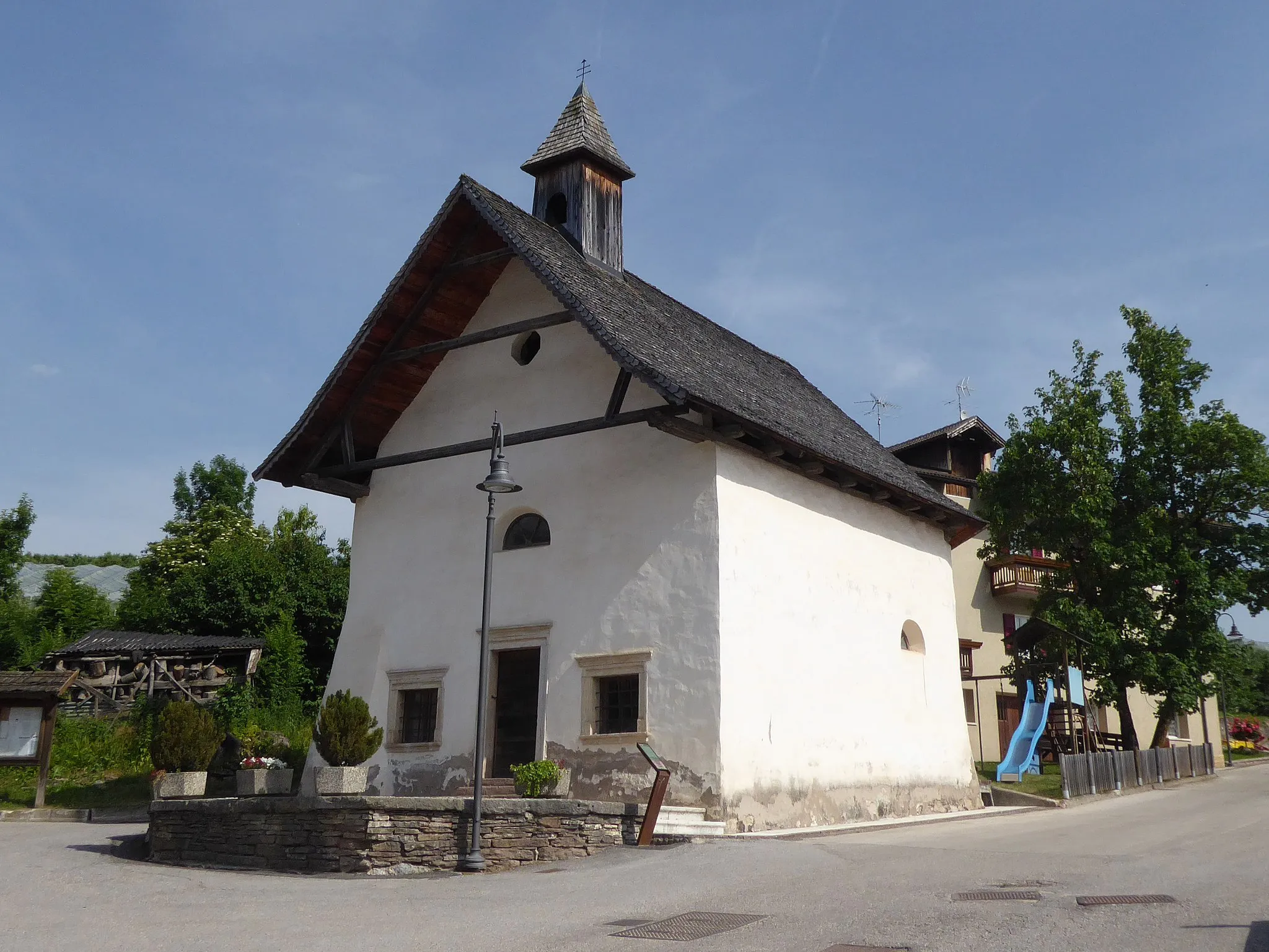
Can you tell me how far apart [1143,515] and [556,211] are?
15898mm

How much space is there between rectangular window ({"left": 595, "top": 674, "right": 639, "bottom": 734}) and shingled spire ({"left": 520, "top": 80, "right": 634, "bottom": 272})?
7.66m

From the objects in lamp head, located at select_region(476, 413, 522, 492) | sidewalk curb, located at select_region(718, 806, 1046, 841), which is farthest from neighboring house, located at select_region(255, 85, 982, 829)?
lamp head, located at select_region(476, 413, 522, 492)

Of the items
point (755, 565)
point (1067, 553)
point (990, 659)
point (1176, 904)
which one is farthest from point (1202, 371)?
point (1176, 904)

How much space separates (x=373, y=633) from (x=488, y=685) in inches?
92.2

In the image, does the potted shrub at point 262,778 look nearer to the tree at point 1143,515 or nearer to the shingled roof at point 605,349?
the shingled roof at point 605,349

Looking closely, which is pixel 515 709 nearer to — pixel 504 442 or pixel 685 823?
pixel 685 823

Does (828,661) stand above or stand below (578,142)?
below

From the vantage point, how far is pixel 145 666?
2936 cm

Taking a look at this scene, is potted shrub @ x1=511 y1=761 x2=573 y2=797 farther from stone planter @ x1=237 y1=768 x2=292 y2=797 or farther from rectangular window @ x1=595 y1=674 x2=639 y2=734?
stone planter @ x1=237 y1=768 x2=292 y2=797

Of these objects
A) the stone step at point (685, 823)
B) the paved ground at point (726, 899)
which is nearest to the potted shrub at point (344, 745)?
the paved ground at point (726, 899)

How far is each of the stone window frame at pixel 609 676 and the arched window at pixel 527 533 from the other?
6.80 feet

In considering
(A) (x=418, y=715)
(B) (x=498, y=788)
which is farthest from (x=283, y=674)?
(B) (x=498, y=788)

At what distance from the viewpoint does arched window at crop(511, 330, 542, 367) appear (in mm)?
17281

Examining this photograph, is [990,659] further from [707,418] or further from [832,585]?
[707,418]
